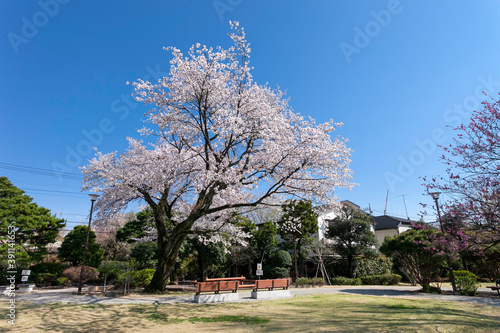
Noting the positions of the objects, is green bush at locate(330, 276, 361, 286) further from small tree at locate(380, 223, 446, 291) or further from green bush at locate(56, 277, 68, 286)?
green bush at locate(56, 277, 68, 286)

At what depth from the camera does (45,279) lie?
19453 millimetres

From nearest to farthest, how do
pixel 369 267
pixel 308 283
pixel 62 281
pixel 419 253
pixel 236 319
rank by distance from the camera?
pixel 236 319
pixel 419 253
pixel 62 281
pixel 308 283
pixel 369 267

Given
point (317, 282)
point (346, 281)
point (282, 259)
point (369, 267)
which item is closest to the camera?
point (317, 282)

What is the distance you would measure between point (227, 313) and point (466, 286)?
14492 millimetres

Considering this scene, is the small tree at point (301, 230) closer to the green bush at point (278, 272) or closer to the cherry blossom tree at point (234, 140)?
the green bush at point (278, 272)

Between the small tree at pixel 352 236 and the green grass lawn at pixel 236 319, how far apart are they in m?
16.1

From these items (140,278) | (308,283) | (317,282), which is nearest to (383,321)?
(140,278)

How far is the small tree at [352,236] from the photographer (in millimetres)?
25469

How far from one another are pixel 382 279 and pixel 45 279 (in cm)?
2692

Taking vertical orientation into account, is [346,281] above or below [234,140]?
below

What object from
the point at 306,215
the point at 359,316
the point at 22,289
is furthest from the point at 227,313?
the point at 306,215

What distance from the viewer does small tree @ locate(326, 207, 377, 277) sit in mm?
25469

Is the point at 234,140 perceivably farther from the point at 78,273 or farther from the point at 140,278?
the point at 78,273

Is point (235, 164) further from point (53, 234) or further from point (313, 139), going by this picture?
point (53, 234)
